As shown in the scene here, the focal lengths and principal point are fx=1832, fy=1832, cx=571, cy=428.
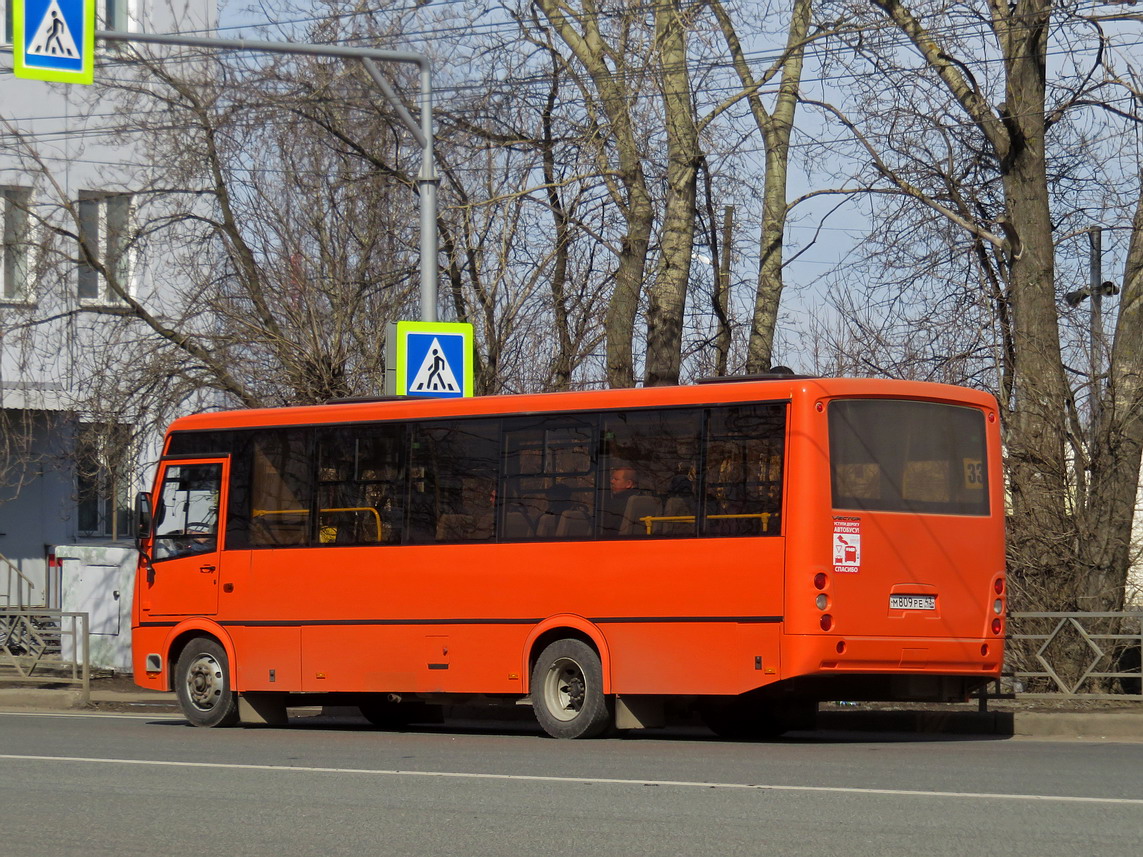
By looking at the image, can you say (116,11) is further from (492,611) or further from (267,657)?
(492,611)

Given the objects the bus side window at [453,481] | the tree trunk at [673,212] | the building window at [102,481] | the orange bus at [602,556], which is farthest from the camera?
the building window at [102,481]

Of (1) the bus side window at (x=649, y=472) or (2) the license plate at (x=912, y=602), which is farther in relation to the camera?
(1) the bus side window at (x=649, y=472)

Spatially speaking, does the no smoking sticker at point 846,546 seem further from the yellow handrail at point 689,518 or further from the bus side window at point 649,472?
the bus side window at point 649,472

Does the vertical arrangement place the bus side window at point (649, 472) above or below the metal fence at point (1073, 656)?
above

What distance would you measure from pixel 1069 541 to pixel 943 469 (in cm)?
440

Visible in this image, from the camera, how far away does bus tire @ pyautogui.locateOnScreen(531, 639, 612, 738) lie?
48.0ft

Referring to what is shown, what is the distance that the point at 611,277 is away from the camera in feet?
82.5

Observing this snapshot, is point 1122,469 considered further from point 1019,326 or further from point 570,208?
point 570,208

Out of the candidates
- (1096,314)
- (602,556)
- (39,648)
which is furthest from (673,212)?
(39,648)

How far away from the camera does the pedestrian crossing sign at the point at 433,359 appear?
1775 centimetres

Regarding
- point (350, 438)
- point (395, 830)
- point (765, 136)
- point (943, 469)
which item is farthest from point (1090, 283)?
point (395, 830)

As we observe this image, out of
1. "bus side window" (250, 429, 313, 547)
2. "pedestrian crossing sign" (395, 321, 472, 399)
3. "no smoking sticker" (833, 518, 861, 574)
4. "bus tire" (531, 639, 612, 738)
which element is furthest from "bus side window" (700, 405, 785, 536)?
"bus side window" (250, 429, 313, 547)

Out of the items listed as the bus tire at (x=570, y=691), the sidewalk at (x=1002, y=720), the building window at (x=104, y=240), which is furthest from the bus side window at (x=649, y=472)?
the building window at (x=104, y=240)

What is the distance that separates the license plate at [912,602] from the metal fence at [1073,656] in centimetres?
220
